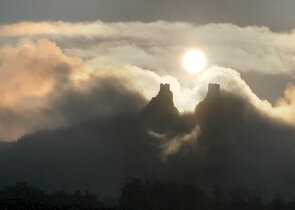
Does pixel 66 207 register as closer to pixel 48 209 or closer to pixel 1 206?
pixel 48 209

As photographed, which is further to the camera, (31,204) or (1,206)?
(31,204)

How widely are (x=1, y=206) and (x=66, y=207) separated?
1776 centimetres

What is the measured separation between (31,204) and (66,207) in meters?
8.94

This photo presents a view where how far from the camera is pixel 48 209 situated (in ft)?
378

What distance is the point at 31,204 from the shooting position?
119m

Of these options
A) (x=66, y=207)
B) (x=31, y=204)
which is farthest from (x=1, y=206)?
(x=66, y=207)

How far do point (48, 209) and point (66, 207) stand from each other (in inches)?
382

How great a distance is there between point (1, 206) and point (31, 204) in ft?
30.0

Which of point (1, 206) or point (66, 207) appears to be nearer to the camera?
point (1, 206)

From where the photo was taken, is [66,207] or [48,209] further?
[66,207]

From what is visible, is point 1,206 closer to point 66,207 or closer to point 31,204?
point 31,204

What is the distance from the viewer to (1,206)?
4368 inches

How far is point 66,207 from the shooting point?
124438mm

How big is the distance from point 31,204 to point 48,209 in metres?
5.78
